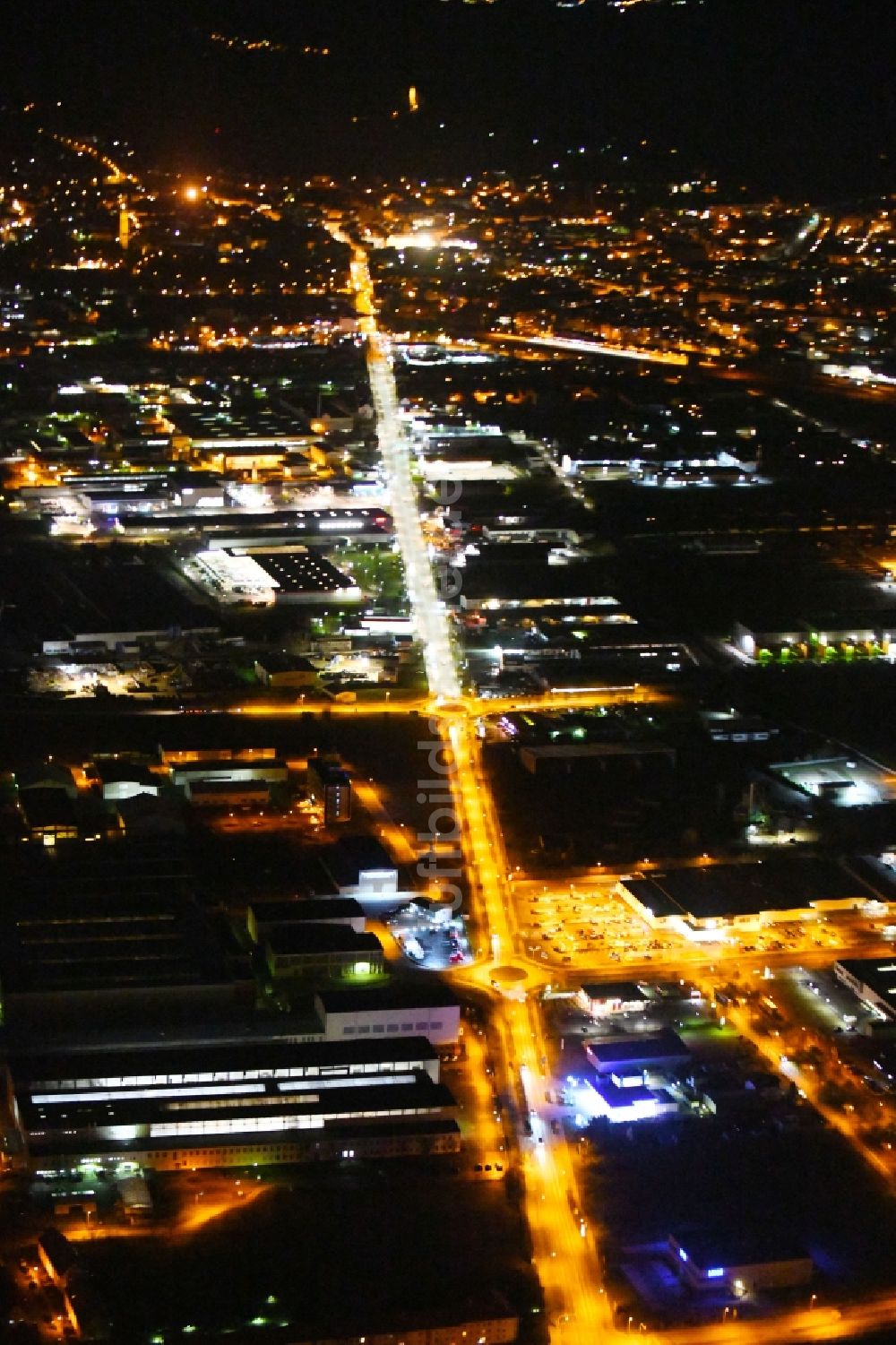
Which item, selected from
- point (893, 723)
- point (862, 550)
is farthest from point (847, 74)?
point (893, 723)

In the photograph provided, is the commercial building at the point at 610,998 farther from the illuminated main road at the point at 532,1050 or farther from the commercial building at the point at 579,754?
the commercial building at the point at 579,754

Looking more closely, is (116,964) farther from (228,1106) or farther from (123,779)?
(123,779)

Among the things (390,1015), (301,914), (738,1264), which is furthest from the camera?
(301,914)

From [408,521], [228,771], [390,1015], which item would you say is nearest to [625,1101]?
[390,1015]

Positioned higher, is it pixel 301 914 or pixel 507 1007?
pixel 301 914

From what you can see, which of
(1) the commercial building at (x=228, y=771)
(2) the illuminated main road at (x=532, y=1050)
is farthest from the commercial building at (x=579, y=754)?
(1) the commercial building at (x=228, y=771)

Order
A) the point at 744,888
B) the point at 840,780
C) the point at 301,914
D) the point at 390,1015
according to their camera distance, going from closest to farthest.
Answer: the point at 390,1015, the point at 301,914, the point at 744,888, the point at 840,780

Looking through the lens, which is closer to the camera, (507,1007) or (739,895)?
(507,1007)

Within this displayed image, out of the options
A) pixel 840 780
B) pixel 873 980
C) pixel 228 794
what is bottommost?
pixel 873 980
